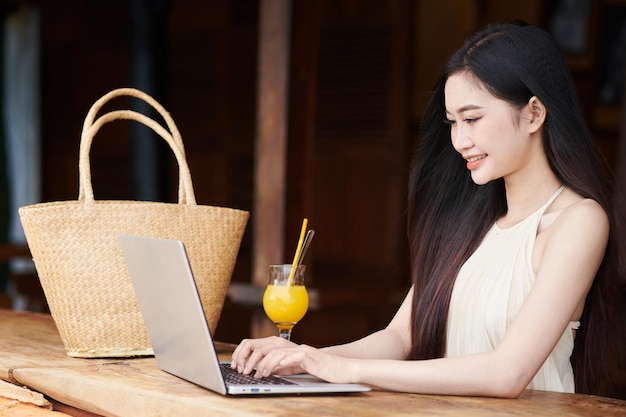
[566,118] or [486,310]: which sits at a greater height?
[566,118]

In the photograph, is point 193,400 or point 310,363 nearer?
point 193,400

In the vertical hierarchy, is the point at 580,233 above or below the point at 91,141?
below

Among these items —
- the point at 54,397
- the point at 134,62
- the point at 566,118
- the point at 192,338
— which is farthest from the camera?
the point at 134,62

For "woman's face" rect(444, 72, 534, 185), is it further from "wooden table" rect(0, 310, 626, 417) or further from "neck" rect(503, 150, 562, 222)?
"wooden table" rect(0, 310, 626, 417)

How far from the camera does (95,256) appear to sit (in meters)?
1.81

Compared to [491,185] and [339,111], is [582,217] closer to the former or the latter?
[491,185]

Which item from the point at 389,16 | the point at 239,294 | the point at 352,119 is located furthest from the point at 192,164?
the point at 239,294

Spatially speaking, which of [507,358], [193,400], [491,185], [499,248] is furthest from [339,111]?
[193,400]

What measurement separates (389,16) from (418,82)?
480 millimetres

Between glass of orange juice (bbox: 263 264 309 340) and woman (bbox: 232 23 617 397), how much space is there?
0.12m

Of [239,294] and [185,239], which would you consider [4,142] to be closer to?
[239,294]

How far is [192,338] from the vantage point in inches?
56.5

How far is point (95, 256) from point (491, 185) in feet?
2.81

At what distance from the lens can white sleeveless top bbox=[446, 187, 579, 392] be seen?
1.78 metres
